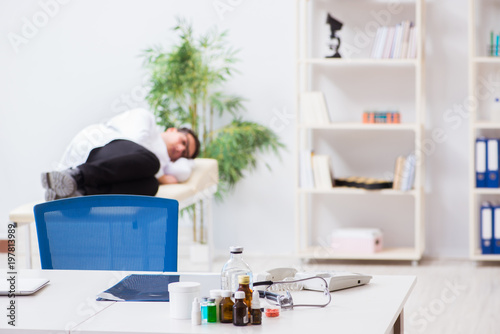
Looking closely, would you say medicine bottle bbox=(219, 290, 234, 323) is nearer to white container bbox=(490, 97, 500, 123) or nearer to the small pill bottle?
the small pill bottle

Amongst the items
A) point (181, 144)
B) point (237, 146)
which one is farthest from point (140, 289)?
point (237, 146)

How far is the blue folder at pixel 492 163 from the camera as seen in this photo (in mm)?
4656

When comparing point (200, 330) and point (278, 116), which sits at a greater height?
point (278, 116)

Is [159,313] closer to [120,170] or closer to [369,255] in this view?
[120,170]

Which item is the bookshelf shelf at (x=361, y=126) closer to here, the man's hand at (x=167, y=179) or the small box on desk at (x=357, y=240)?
the small box on desk at (x=357, y=240)

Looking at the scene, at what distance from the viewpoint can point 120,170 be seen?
376 cm

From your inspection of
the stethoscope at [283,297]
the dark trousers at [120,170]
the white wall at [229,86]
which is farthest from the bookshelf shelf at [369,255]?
the stethoscope at [283,297]

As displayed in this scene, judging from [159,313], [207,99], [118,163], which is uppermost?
[207,99]

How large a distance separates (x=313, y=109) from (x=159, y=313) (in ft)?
11.1

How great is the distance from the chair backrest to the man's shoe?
1.46 m

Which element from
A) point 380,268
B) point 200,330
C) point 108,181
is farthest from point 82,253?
point 380,268

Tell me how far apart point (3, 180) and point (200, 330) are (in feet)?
14.3

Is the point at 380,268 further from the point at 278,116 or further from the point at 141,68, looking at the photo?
the point at 141,68

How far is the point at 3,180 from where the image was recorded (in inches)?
214
